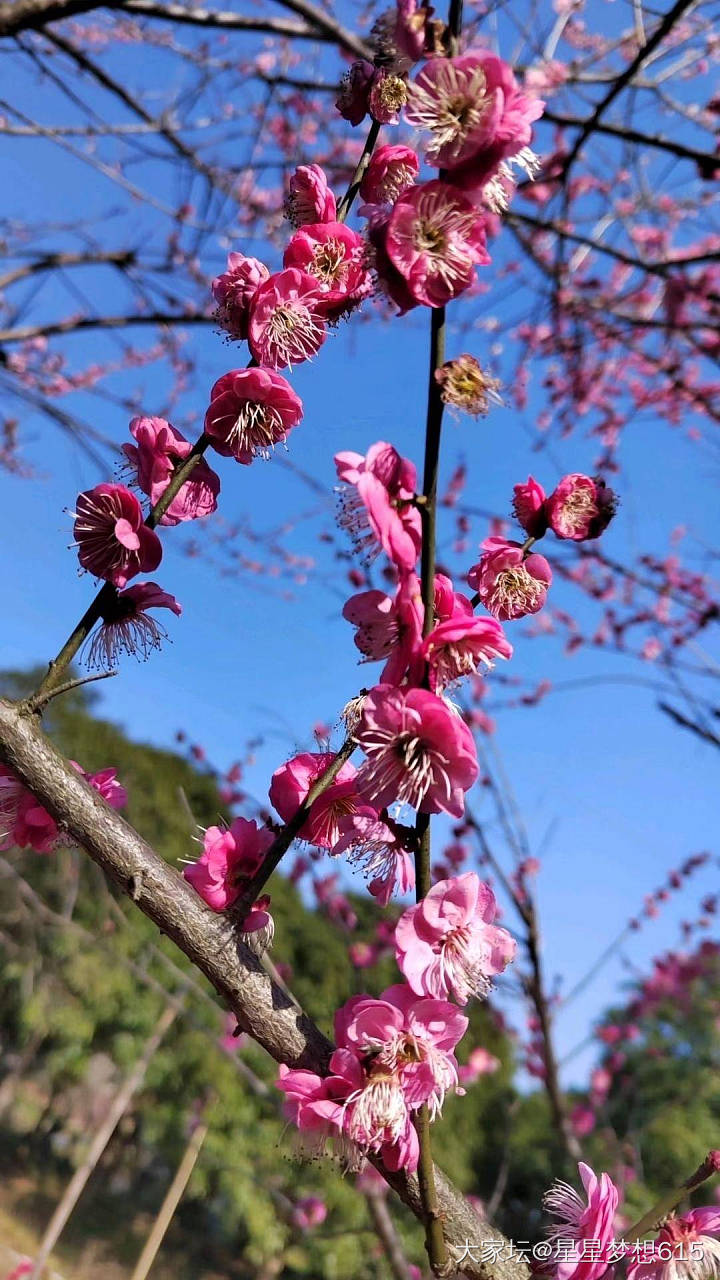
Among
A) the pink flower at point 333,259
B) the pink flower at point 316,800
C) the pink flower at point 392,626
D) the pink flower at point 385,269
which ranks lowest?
the pink flower at point 316,800

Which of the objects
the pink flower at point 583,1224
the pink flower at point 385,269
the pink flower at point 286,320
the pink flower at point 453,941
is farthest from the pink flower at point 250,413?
the pink flower at point 583,1224

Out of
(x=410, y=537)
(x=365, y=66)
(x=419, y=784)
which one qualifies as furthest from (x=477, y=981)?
(x=365, y=66)

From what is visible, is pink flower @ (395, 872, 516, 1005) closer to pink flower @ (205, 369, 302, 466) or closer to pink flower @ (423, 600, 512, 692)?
pink flower @ (423, 600, 512, 692)

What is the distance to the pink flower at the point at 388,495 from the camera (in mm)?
536

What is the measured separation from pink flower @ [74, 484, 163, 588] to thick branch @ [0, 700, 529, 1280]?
196 millimetres

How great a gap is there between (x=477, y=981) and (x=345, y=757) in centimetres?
23

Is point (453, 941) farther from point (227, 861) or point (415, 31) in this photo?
point (415, 31)

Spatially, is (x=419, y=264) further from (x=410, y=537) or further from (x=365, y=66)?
(x=365, y=66)

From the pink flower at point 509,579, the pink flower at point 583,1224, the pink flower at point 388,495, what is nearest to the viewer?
the pink flower at point 388,495

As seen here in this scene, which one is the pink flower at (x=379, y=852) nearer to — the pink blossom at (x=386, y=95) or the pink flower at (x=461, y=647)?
the pink flower at (x=461, y=647)

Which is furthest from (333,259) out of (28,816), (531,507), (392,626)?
(28,816)

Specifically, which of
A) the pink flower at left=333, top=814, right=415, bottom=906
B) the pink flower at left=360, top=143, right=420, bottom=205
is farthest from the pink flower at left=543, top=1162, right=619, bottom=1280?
the pink flower at left=360, top=143, right=420, bottom=205

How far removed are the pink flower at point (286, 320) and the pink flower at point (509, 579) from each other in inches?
10.5

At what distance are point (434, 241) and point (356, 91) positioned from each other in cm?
40
